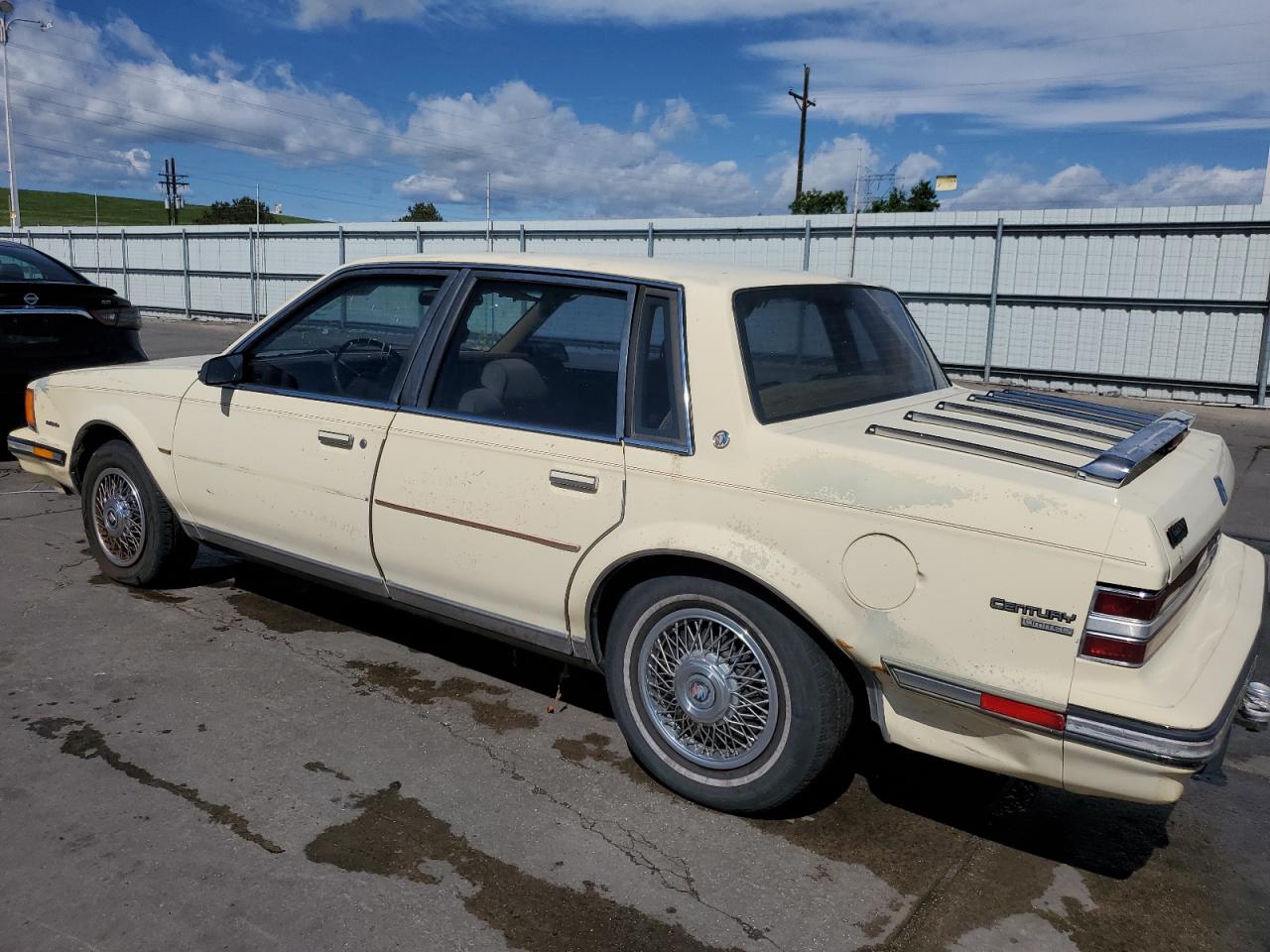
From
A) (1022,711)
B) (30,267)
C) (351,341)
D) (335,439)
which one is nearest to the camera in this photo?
(1022,711)

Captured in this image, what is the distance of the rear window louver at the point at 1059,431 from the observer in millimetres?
2715

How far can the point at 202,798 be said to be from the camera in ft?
10.4

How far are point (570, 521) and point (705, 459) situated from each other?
1.67 feet

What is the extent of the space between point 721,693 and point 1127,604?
1172 mm

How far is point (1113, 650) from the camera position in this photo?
247 centimetres

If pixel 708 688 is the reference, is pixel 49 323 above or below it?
above

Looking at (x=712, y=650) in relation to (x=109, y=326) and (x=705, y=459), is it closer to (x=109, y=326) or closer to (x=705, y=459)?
(x=705, y=459)

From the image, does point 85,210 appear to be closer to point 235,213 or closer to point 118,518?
point 235,213

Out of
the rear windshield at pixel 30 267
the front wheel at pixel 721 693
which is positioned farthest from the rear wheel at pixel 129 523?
the rear windshield at pixel 30 267

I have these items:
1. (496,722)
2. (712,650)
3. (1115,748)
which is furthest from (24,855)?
(1115,748)

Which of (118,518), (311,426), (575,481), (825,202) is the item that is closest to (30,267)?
(118,518)

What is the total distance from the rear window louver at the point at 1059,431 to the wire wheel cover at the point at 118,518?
3606mm

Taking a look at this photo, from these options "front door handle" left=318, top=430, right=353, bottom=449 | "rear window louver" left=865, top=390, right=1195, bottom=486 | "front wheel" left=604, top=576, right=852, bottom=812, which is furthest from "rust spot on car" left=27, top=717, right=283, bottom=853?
"rear window louver" left=865, top=390, right=1195, bottom=486

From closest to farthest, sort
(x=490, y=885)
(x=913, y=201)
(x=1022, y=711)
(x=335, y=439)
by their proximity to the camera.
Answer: (x=1022, y=711) → (x=490, y=885) → (x=335, y=439) → (x=913, y=201)
